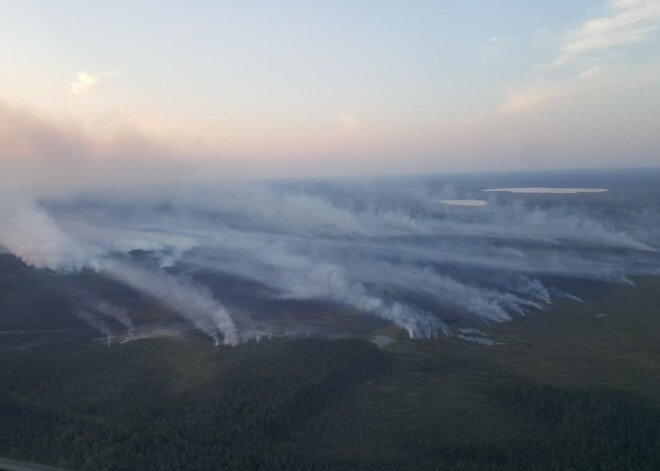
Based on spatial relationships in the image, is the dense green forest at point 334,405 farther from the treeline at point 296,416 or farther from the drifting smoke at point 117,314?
the drifting smoke at point 117,314

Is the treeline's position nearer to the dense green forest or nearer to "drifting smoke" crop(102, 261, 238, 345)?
the dense green forest

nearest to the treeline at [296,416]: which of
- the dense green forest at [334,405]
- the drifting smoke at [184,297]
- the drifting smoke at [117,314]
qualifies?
the dense green forest at [334,405]

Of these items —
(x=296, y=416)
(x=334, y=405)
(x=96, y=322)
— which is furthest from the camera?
(x=96, y=322)

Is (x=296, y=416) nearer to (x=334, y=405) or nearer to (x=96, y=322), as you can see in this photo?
(x=334, y=405)

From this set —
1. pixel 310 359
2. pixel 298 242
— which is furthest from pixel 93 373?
pixel 298 242

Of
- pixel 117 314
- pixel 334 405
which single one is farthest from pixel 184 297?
pixel 334 405

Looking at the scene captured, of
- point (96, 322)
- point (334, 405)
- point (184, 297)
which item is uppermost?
point (184, 297)

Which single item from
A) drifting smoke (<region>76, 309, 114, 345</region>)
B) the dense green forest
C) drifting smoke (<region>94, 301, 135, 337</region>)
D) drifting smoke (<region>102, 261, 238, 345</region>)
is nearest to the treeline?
the dense green forest
